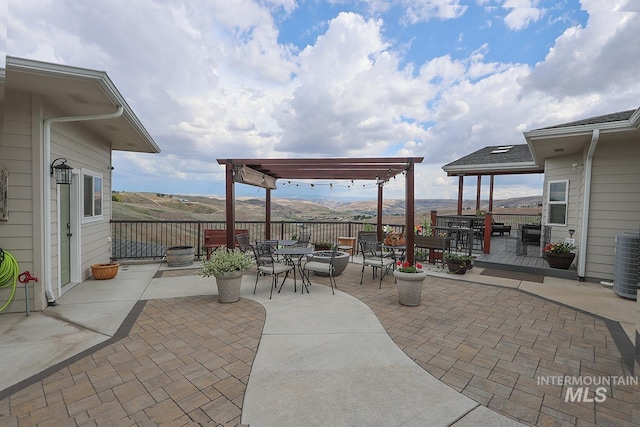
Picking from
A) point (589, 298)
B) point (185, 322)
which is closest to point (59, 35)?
point (185, 322)

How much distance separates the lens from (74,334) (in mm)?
3150

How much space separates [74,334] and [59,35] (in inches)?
144

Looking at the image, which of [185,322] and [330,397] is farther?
[185,322]

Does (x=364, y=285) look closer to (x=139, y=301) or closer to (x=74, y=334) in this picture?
(x=139, y=301)

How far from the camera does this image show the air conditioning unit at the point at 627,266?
4512mm

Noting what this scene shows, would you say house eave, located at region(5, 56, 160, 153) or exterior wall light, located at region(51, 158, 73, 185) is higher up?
house eave, located at region(5, 56, 160, 153)

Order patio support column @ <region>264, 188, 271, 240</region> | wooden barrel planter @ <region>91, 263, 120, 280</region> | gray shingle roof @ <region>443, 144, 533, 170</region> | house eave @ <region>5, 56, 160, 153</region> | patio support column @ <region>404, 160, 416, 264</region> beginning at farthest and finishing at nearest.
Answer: gray shingle roof @ <region>443, 144, 533, 170</region>, patio support column @ <region>264, 188, 271, 240</region>, wooden barrel planter @ <region>91, 263, 120, 280</region>, patio support column @ <region>404, 160, 416, 264</region>, house eave @ <region>5, 56, 160, 153</region>

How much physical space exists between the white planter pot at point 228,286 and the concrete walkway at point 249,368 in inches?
5.7

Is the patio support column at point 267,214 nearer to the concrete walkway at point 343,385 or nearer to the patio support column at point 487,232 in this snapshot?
the concrete walkway at point 343,385

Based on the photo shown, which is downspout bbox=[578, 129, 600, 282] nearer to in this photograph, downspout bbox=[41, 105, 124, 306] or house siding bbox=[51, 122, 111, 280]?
downspout bbox=[41, 105, 124, 306]

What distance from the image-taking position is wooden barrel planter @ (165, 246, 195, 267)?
6568 millimetres

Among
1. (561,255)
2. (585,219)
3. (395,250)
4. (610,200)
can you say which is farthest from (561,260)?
(395,250)

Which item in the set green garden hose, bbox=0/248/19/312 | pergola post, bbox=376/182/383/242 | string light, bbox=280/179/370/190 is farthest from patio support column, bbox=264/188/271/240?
green garden hose, bbox=0/248/19/312

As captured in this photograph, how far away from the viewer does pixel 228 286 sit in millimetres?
4207
